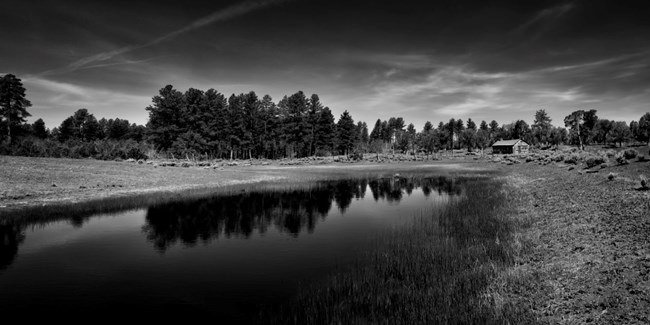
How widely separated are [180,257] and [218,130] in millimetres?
88261

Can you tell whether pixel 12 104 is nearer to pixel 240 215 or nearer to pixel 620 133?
pixel 240 215

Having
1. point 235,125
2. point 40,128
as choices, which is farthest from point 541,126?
point 40,128

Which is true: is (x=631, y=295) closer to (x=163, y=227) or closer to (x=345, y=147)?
(x=163, y=227)

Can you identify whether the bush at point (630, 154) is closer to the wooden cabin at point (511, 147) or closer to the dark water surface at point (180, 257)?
the dark water surface at point (180, 257)

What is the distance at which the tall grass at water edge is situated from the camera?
326 inches

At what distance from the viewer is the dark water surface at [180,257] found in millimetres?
10086

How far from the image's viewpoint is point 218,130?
97.9 meters

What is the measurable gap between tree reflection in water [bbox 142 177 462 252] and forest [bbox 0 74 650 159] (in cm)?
5446

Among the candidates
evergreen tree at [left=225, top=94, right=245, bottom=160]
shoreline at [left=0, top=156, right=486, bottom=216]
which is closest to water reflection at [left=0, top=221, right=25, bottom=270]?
shoreline at [left=0, top=156, right=486, bottom=216]

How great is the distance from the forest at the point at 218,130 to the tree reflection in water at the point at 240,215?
179ft

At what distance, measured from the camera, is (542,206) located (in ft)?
64.8

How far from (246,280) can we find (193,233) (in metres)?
8.61

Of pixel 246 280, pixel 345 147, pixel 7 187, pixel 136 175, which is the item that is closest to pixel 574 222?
pixel 246 280

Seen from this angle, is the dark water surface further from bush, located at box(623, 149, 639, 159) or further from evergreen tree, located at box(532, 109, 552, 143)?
evergreen tree, located at box(532, 109, 552, 143)
